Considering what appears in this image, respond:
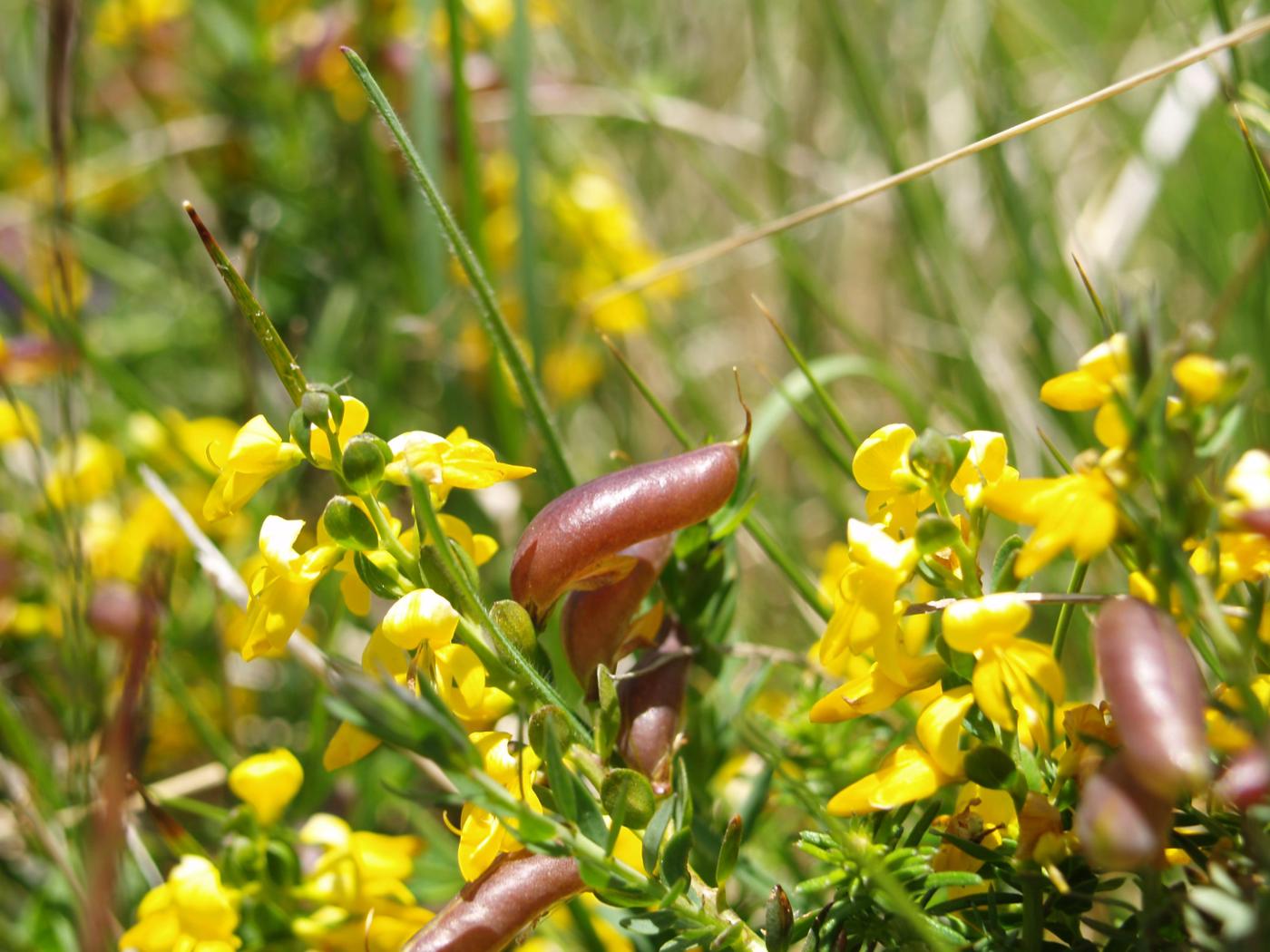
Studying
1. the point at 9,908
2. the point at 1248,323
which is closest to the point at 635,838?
the point at 9,908

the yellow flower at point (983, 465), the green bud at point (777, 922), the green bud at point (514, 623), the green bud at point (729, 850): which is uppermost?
the green bud at point (514, 623)

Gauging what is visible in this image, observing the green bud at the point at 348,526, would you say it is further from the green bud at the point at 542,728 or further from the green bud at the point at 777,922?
the green bud at the point at 777,922

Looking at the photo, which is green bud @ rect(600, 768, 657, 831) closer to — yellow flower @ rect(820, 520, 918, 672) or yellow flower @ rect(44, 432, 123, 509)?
yellow flower @ rect(820, 520, 918, 672)

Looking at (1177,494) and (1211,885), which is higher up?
(1177,494)

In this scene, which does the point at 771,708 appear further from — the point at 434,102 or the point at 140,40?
the point at 140,40

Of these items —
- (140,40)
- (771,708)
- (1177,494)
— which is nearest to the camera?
(1177,494)

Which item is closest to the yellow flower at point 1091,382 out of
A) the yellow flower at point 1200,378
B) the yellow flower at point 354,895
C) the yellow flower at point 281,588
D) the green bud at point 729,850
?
the yellow flower at point 1200,378

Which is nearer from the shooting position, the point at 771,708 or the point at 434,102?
the point at 771,708
